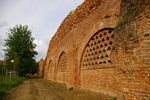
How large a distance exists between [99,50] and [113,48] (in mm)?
1029

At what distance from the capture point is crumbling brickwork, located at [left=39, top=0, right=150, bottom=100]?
3.09 m

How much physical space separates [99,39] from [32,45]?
70.8ft

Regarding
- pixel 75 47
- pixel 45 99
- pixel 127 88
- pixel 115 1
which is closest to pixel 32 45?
pixel 75 47

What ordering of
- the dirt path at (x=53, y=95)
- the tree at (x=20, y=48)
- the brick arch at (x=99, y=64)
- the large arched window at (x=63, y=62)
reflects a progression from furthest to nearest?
the tree at (x=20, y=48) < the large arched window at (x=63, y=62) < the dirt path at (x=53, y=95) < the brick arch at (x=99, y=64)

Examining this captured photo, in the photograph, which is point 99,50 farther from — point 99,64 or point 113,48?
point 113,48

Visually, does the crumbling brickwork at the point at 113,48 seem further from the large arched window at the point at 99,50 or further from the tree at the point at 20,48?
the tree at the point at 20,48

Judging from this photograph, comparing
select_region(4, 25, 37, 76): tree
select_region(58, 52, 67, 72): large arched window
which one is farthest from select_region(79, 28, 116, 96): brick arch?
select_region(4, 25, 37, 76): tree

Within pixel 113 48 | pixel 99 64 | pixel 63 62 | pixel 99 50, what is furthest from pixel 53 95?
pixel 63 62

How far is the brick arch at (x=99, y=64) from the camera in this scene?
605cm

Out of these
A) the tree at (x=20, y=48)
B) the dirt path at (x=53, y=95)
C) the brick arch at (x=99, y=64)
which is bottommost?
the dirt path at (x=53, y=95)

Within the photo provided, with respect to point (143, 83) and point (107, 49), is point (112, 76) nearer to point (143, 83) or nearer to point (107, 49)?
point (107, 49)

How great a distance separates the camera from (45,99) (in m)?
6.93

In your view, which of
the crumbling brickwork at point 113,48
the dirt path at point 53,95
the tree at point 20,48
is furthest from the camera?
the tree at point 20,48

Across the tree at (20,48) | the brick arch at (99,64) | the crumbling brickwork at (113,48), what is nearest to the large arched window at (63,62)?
the crumbling brickwork at (113,48)
